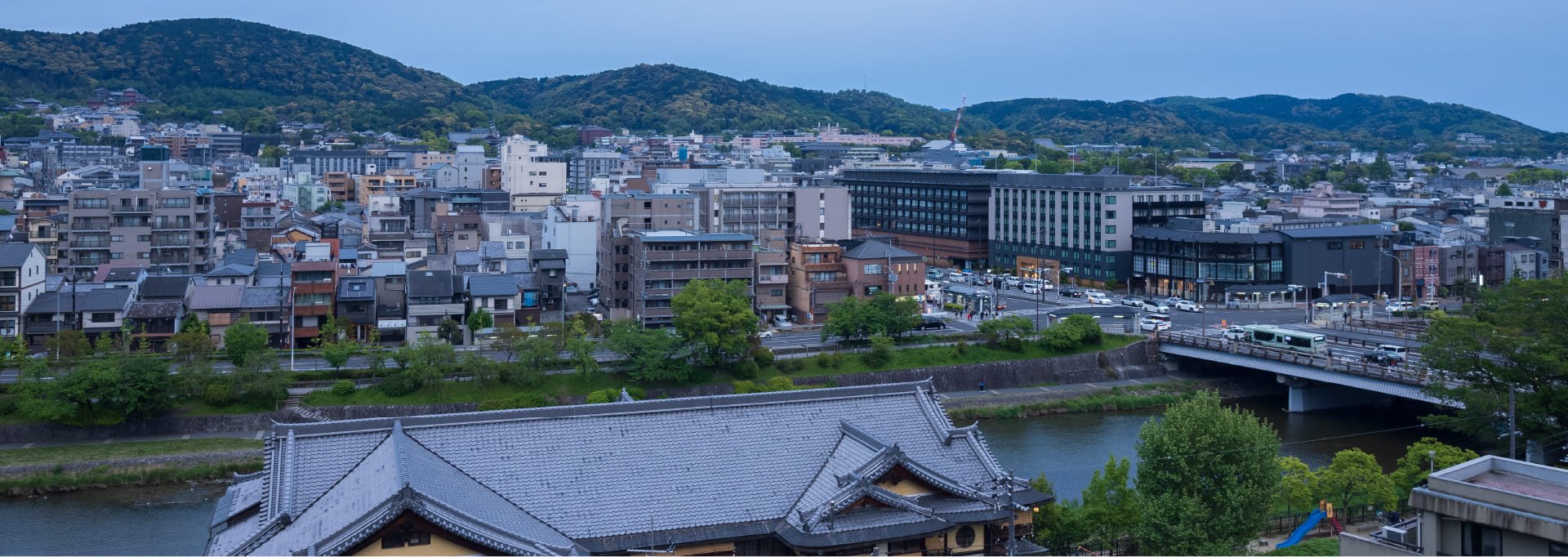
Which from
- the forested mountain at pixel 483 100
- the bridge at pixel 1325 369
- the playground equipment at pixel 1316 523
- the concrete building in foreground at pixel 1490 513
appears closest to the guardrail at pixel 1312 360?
the bridge at pixel 1325 369

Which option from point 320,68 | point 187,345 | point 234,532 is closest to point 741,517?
point 234,532

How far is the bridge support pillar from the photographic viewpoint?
91.2 feet

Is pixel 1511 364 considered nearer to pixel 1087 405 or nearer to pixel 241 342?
pixel 1087 405

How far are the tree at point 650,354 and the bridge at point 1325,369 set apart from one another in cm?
1193

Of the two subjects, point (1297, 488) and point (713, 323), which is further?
point (713, 323)

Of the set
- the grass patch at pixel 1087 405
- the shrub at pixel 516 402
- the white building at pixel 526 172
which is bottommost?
the grass patch at pixel 1087 405

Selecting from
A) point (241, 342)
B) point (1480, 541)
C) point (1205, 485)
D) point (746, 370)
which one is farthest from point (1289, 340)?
point (241, 342)

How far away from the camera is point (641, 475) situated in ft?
37.0

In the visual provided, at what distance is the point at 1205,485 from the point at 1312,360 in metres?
16.0

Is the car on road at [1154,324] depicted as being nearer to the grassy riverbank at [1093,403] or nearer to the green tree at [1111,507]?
the grassy riverbank at [1093,403]

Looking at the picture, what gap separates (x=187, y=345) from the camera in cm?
2588

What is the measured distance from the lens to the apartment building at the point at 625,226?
3409cm

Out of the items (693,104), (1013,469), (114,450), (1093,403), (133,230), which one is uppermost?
(693,104)

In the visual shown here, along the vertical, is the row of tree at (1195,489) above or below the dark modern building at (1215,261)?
below
